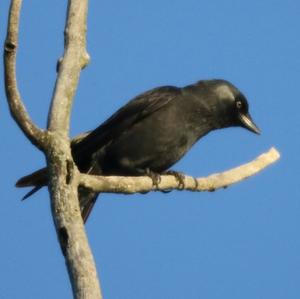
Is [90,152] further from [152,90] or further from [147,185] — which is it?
[147,185]

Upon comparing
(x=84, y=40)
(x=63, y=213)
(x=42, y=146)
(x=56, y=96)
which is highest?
(x=84, y=40)

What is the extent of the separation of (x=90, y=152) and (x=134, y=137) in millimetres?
531

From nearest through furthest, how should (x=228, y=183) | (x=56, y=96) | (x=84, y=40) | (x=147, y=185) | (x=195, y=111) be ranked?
(x=56, y=96)
(x=84, y=40)
(x=147, y=185)
(x=228, y=183)
(x=195, y=111)

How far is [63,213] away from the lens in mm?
4781

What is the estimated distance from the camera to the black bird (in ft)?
26.4

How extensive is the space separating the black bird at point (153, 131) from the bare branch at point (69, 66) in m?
2.43

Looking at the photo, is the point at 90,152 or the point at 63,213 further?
the point at 90,152

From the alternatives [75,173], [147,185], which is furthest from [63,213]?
[147,185]

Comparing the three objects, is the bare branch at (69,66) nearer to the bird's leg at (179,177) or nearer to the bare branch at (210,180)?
the bare branch at (210,180)

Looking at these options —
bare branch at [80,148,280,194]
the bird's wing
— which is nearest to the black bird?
the bird's wing

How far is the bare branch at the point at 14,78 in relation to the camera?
4.72 metres

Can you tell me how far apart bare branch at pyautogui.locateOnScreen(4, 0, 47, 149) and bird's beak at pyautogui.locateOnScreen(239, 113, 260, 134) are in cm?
439

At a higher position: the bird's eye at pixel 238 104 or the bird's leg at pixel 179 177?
the bird's eye at pixel 238 104

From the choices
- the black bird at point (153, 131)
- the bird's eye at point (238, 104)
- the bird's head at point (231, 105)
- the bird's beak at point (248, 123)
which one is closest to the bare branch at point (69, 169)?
the black bird at point (153, 131)
